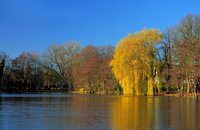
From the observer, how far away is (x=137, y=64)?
6738cm

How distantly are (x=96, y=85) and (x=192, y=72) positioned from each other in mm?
31290

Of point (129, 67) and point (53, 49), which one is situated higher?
point (53, 49)

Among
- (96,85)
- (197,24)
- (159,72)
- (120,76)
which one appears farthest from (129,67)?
(96,85)

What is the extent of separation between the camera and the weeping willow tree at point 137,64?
67.3m

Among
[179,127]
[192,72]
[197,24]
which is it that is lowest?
[179,127]

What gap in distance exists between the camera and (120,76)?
68.0 m

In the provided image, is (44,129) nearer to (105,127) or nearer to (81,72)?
(105,127)

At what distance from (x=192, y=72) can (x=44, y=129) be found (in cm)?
4846

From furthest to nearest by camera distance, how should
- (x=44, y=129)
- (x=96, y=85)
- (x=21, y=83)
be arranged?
(x=21, y=83) < (x=96, y=85) < (x=44, y=129)

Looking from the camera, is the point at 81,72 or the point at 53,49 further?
the point at 53,49

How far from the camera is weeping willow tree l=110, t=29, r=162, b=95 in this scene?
221 feet

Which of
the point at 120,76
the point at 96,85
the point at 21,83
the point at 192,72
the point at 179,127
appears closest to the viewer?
the point at 179,127

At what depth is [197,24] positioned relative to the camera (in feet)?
224

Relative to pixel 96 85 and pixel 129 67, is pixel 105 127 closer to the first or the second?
pixel 129 67
